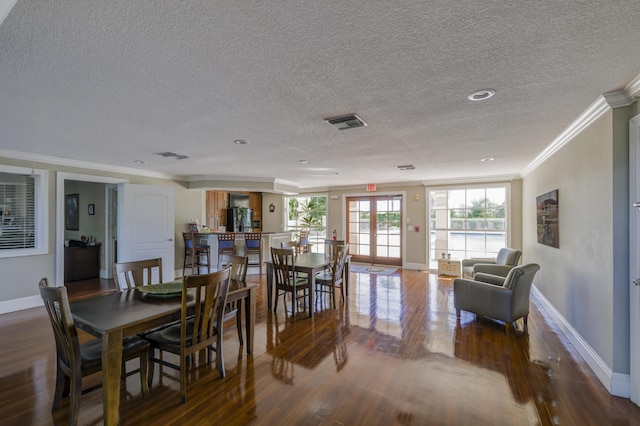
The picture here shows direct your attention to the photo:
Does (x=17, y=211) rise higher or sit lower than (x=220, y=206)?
lower

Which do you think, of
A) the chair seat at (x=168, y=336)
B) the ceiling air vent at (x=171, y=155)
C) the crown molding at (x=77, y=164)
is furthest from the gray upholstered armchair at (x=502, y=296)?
the crown molding at (x=77, y=164)

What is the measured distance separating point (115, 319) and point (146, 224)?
4.18 meters

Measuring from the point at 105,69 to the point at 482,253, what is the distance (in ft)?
24.3

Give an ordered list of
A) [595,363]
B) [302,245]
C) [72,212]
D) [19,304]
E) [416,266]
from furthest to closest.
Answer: [416,266] → [72,212] → [302,245] → [19,304] → [595,363]

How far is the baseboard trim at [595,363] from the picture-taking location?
228 cm

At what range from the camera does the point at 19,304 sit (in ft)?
14.2

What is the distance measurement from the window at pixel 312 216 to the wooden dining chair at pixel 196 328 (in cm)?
669

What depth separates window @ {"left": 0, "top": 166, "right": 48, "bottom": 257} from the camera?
4269 mm

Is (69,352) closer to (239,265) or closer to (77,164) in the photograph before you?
(239,265)

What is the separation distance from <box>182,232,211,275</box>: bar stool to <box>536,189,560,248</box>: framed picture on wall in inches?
241

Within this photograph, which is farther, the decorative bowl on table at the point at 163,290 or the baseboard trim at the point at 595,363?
the decorative bowl on table at the point at 163,290

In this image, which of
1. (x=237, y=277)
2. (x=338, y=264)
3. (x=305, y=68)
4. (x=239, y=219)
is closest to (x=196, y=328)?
(x=237, y=277)

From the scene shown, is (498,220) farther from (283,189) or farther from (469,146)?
(283,189)

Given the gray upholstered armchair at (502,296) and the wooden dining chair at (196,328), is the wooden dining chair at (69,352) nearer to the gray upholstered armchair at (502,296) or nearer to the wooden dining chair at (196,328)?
the wooden dining chair at (196,328)
